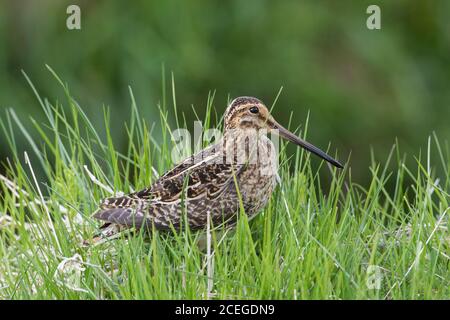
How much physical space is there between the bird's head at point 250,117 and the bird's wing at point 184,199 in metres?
0.13

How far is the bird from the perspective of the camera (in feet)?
10.3

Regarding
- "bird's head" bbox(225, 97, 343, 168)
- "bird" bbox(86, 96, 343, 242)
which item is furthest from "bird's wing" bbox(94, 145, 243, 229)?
"bird's head" bbox(225, 97, 343, 168)

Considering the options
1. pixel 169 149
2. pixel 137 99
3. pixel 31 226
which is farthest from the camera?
pixel 137 99

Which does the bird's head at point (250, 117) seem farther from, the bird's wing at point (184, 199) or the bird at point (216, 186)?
the bird's wing at point (184, 199)

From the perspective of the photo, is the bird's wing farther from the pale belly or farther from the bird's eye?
the bird's eye

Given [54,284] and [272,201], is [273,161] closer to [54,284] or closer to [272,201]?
[272,201]

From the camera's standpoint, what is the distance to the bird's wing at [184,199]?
3.12m

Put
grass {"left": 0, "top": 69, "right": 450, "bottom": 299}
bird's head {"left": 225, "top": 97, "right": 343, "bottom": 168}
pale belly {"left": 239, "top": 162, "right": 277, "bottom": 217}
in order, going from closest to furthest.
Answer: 1. grass {"left": 0, "top": 69, "right": 450, "bottom": 299}
2. pale belly {"left": 239, "top": 162, "right": 277, "bottom": 217}
3. bird's head {"left": 225, "top": 97, "right": 343, "bottom": 168}

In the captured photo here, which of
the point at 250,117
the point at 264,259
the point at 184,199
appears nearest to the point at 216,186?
the point at 184,199

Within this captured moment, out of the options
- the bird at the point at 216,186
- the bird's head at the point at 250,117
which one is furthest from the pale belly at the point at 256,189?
the bird's head at the point at 250,117

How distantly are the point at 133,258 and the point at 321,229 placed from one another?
0.59 m
